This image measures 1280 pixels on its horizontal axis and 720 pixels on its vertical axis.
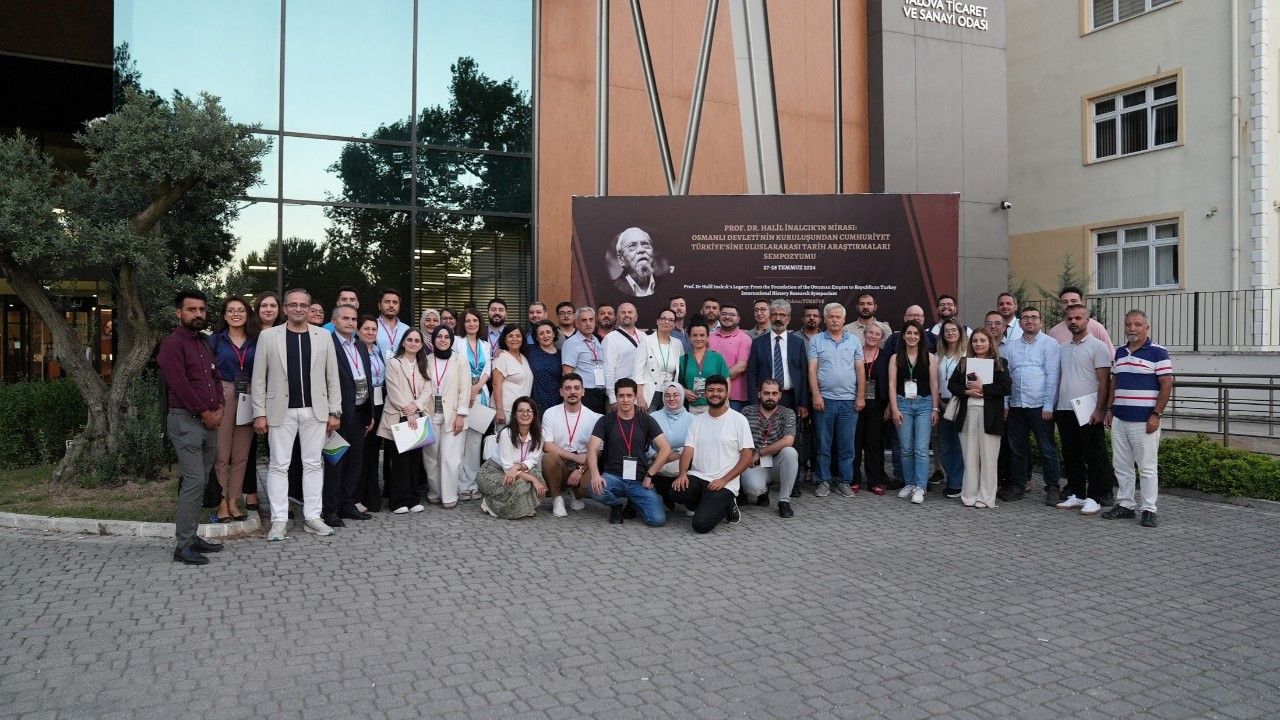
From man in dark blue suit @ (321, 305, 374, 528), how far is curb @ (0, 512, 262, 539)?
0.65m

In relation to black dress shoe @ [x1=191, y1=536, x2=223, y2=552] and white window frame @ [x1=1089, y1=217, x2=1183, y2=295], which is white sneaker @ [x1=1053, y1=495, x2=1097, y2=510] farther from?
white window frame @ [x1=1089, y1=217, x2=1183, y2=295]

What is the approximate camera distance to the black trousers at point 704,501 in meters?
7.17

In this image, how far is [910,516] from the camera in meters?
7.91

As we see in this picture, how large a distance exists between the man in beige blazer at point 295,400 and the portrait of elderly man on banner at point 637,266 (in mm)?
4814

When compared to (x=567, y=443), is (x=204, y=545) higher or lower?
lower

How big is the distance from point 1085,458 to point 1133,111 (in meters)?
14.3

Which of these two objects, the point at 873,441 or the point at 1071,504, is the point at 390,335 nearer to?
the point at 873,441

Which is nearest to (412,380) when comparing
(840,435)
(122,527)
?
(122,527)

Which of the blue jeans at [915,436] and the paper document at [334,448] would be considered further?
the blue jeans at [915,436]

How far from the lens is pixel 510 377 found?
866 centimetres

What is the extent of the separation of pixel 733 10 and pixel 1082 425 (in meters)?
9.65

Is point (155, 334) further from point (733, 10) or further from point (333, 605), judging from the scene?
point (733, 10)

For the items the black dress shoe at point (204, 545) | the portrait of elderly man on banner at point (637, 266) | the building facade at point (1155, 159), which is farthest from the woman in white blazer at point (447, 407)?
the building facade at point (1155, 159)

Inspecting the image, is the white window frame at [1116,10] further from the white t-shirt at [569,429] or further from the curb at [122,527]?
the curb at [122,527]
